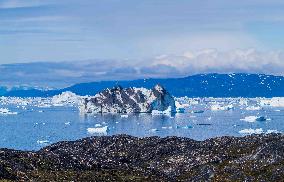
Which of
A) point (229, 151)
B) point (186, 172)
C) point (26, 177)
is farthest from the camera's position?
point (229, 151)

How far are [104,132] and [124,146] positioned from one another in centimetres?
9587

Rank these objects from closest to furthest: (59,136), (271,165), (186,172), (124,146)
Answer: (271,165), (186,172), (124,146), (59,136)

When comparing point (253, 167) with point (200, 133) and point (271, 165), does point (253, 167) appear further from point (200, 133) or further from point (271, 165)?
point (200, 133)

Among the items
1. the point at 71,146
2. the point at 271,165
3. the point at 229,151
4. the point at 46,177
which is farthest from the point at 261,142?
the point at 46,177

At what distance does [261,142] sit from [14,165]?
2508 centimetres

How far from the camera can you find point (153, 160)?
2035 inches

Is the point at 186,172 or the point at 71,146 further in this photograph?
the point at 71,146

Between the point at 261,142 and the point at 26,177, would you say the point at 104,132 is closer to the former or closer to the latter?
the point at 261,142

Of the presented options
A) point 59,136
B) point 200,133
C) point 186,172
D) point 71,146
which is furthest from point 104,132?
point 186,172

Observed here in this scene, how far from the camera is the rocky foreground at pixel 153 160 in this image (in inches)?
1526

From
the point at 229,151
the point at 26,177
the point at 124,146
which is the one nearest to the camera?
the point at 26,177

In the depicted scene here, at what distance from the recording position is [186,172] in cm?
4719

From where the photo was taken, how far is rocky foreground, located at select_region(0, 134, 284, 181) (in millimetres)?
38750

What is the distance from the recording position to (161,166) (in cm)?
4966
